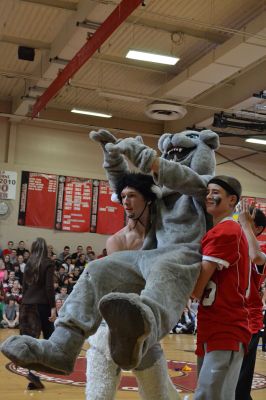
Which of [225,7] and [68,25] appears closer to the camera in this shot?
[225,7]

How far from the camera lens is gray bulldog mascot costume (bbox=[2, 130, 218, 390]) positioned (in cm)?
250

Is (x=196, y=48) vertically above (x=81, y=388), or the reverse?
(x=196, y=48)

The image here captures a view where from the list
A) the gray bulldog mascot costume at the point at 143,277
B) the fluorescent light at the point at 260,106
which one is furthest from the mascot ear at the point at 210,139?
the fluorescent light at the point at 260,106

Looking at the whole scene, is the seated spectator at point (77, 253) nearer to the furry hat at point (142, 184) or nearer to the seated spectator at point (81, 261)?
the seated spectator at point (81, 261)

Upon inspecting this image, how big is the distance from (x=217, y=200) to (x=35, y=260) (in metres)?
3.81

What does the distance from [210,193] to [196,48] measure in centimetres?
1035

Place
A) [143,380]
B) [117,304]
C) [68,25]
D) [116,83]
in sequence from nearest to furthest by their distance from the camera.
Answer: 1. [117,304]
2. [143,380]
3. [68,25]
4. [116,83]

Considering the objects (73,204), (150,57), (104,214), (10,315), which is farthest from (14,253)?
(150,57)

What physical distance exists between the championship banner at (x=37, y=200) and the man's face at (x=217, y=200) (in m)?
14.3

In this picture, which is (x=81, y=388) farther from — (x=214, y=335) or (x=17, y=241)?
(x=17, y=241)

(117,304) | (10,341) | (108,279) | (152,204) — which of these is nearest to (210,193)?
(152,204)

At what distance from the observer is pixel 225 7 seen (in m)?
11.0

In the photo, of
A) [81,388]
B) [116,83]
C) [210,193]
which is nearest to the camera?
[210,193]

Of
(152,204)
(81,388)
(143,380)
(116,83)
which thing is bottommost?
(81,388)
